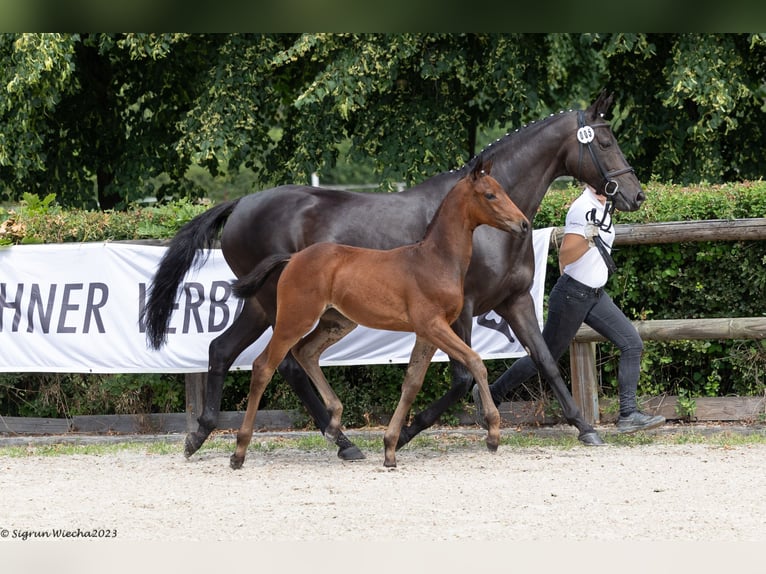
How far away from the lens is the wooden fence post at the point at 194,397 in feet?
27.1

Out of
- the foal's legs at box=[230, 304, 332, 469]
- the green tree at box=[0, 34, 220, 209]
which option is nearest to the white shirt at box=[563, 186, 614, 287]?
the foal's legs at box=[230, 304, 332, 469]

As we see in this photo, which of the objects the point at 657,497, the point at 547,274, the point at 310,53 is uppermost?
the point at 310,53

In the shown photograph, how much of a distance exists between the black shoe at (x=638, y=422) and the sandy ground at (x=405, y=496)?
5.7 inches

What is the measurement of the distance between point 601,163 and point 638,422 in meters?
1.79

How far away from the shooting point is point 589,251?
23.1 ft

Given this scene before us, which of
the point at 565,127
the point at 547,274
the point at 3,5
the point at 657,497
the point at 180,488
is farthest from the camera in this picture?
the point at 547,274

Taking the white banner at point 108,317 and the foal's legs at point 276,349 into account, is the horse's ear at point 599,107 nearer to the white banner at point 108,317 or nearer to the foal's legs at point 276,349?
the white banner at point 108,317

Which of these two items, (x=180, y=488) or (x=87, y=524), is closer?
(x=87, y=524)

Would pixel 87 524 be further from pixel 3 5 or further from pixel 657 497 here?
pixel 3 5

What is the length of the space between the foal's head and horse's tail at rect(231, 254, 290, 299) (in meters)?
1.29

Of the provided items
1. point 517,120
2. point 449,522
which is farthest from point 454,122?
point 449,522

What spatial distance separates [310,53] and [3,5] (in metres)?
10.1

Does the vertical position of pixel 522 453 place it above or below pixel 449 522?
below

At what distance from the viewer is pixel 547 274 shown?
817 cm
